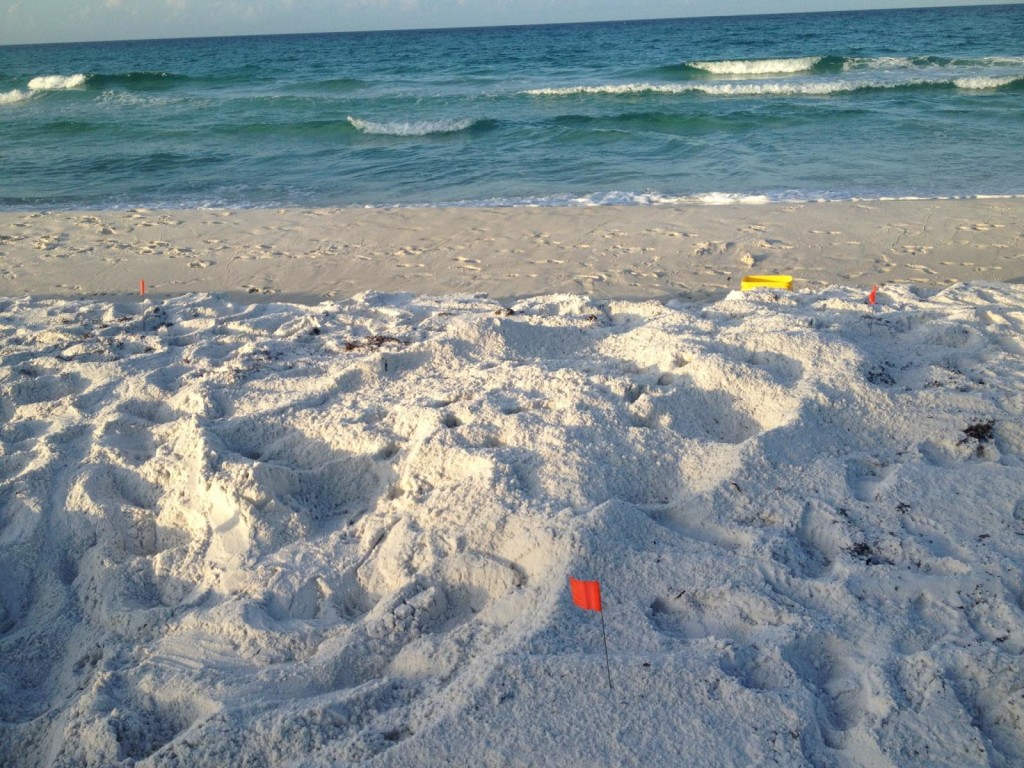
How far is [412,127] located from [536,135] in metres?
3.35

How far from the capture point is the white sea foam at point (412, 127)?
16.0 meters

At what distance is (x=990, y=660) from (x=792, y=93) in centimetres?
1959

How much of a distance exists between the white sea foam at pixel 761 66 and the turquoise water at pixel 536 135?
0.30ft

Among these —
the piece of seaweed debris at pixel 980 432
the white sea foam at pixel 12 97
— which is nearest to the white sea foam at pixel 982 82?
the piece of seaweed debris at pixel 980 432

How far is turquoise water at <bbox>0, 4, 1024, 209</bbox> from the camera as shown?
34.8ft

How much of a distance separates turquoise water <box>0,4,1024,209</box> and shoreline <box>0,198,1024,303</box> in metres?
1.07

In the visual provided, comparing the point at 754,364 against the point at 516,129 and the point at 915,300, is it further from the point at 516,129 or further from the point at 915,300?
the point at 516,129

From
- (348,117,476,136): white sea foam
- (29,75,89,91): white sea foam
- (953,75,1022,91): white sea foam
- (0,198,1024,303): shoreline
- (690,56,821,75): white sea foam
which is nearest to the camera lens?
(0,198,1024,303): shoreline

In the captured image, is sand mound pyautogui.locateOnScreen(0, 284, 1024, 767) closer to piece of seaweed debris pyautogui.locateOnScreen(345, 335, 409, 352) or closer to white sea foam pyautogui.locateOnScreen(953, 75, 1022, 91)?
piece of seaweed debris pyautogui.locateOnScreen(345, 335, 409, 352)

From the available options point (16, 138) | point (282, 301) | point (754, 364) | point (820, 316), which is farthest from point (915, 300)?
point (16, 138)

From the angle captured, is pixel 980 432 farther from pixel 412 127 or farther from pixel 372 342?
pixel 412 127

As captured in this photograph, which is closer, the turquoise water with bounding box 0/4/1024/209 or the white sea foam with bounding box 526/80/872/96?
the turquoise water with bounding box 0/4/1024/209

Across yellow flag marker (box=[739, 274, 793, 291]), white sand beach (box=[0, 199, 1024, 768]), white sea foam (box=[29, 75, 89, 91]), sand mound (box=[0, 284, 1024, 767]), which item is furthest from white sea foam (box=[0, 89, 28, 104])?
yellow flag marker (box=[739, 274, 793, 291])

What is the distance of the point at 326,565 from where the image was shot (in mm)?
2787
